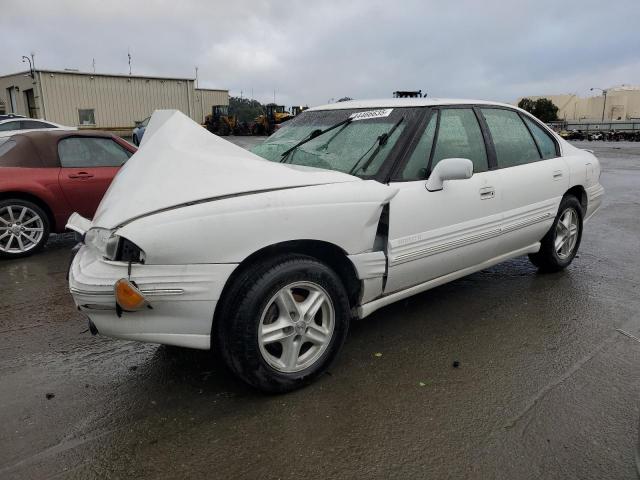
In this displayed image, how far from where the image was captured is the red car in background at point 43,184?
567 cm

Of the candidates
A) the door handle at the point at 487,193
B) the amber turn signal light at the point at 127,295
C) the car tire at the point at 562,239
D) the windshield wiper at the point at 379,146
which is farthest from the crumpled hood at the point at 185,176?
the car tire at the point at 562,239

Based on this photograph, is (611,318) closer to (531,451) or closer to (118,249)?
(531,451)

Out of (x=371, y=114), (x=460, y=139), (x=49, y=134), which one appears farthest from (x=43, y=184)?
(x=460, y=139)

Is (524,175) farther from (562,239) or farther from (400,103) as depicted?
(400,103)

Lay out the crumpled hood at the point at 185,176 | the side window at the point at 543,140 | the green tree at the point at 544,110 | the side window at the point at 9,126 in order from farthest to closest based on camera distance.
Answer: the green tree at the point at 544,110, the side window at the point at 9,126, the side window at the point at 543,140, the crumpled hood at the point at 185,176

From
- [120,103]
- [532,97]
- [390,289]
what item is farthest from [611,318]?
[532,97]

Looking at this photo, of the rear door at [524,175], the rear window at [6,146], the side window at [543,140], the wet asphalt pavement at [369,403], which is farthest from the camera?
the rear window at [6,146]

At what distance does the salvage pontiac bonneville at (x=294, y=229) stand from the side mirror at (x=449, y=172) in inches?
0.4

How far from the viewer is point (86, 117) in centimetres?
3238

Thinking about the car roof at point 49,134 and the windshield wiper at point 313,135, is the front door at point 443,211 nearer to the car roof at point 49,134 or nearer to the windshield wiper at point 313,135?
the windshield wiper at point 313,135

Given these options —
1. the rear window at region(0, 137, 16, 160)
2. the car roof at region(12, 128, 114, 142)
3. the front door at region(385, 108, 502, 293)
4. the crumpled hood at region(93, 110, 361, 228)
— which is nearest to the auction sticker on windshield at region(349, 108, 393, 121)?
the front door at region(385, 108, 502, 293)

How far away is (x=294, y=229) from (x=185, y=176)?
25.1 inches

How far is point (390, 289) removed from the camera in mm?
3191

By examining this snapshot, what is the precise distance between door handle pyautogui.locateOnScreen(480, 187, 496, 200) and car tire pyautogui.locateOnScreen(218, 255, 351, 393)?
1.43 metres
